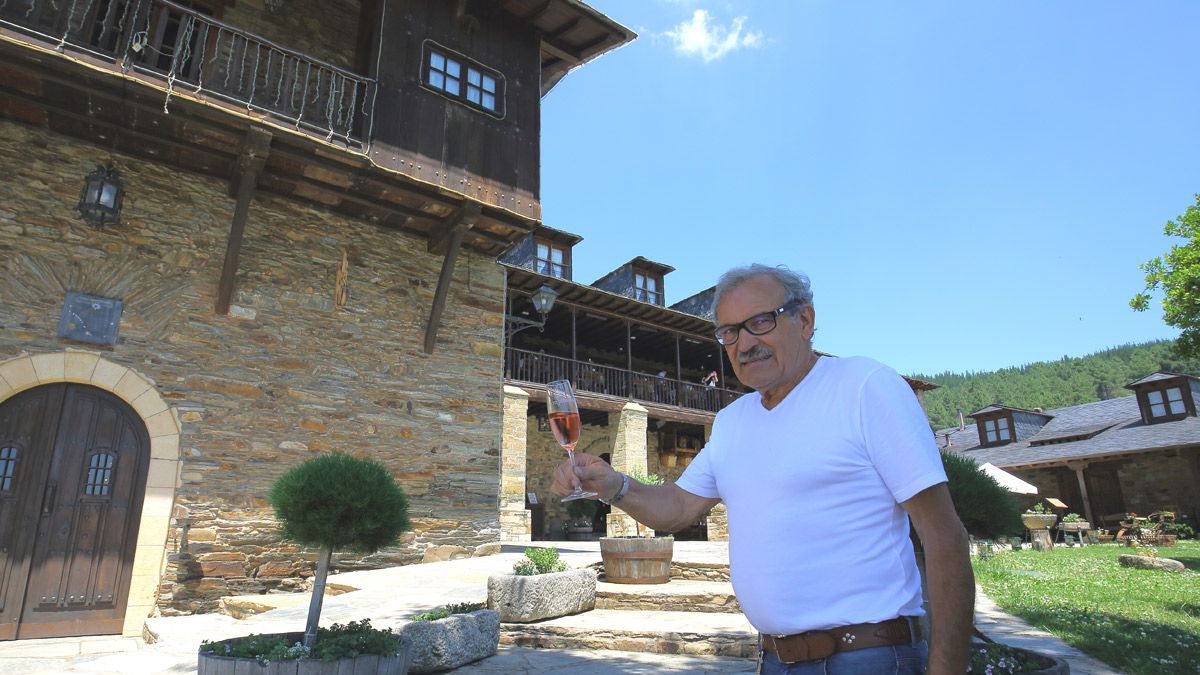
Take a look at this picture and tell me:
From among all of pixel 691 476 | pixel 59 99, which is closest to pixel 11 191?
pixel 59 99

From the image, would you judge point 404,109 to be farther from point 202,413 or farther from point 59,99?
point 202,413

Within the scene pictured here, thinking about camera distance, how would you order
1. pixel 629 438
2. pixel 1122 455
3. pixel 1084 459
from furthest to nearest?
pixel 1084 459
pixel 1122 455
pixel 629 438

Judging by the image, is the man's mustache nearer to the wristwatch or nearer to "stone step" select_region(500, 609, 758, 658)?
the wristwatch

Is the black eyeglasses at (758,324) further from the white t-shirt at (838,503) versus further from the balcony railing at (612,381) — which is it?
the balcony railing at (612,381)

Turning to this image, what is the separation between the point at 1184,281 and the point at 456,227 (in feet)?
33.1

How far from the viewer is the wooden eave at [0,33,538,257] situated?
18.4 feet

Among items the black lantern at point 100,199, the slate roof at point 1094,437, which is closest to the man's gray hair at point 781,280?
the black lantern at point 100,199

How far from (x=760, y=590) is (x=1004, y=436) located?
93.9 feet

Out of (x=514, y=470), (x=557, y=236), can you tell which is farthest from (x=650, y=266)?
(x=514, y=470)

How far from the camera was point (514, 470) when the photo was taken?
1161cm

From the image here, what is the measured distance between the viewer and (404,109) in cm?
775

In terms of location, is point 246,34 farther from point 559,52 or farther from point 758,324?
point 758,324

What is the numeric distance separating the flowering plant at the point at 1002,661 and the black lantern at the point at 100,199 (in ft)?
25.2

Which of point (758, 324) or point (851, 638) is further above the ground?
point (758, 324)
